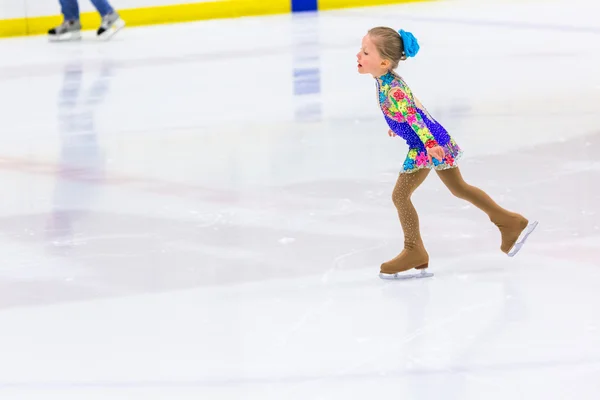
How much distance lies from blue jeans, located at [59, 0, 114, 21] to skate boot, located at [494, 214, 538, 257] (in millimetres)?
6951

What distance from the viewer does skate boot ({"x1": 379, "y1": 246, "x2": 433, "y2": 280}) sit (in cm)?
333

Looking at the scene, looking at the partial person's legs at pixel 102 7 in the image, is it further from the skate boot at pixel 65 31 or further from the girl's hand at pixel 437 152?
the girl's hand at pixel 437 152

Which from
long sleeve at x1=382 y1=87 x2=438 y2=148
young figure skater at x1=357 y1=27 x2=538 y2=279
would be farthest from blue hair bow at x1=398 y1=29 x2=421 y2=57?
long sleeve at x1=382 y1=87 x2=438 y2=148

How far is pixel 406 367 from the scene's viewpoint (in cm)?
267

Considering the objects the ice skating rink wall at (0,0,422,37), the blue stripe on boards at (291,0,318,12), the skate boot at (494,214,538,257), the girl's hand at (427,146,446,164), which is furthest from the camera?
the blue stripe on boards at (291,0,318,12)

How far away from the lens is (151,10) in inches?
436

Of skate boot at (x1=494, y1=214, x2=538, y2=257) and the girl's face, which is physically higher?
the girl's face

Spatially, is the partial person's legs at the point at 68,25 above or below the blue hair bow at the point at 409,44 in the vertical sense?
below

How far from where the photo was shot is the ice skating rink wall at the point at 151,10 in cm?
1049

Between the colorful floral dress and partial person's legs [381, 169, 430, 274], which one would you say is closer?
the colorful floral dress

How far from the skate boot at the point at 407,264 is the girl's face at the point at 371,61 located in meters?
0.52

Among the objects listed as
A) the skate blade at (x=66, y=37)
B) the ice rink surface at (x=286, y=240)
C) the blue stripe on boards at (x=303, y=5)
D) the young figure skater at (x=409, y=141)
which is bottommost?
the blue stripe on boards at (x=303, y=5)

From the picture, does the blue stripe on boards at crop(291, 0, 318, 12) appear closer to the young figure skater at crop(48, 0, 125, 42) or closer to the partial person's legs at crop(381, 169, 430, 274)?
the young figure skater at crop(48, 0, 125, 42)

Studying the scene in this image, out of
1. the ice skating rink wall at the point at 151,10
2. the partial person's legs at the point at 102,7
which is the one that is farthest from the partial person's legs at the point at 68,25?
the ice skating rink wall at the point at 151,10
